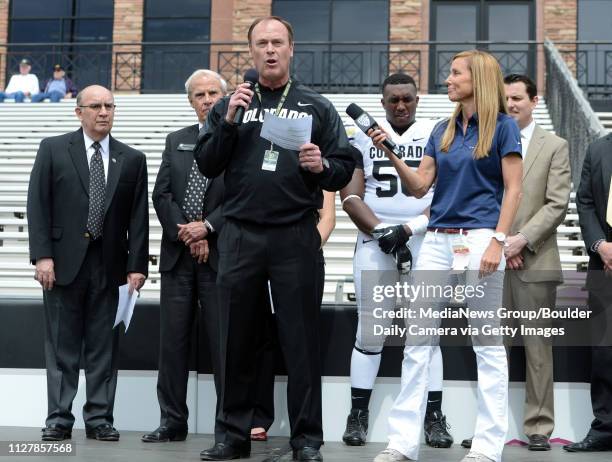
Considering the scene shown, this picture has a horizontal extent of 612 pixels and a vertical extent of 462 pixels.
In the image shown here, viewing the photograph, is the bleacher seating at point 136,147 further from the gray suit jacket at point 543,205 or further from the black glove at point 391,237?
the black glove at point 391,237

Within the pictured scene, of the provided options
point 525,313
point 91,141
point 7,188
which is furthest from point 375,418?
point 7,188

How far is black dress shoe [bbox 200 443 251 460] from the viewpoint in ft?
17.3

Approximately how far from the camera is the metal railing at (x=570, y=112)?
10.8 meters

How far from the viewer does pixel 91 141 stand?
21.2ft

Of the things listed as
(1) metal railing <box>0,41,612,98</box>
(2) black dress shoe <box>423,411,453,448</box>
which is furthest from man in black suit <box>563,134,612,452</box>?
(1) metal railing <box>0,41,612,98</box>

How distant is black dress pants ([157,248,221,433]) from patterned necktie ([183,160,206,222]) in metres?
0.24

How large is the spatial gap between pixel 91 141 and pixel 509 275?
Result: 9.26 feet

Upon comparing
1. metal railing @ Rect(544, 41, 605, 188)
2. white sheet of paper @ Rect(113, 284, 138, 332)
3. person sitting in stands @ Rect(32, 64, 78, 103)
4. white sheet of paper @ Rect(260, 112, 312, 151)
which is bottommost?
white sheet of paper @ Rect(113, 284, 138, 332)

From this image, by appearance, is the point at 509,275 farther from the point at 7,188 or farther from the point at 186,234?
the point at 7,188

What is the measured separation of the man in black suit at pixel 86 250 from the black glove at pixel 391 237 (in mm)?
1556

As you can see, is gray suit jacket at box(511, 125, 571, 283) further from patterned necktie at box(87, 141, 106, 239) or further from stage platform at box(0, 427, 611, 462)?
patterned necktie at box(87, 141, 106, 239)

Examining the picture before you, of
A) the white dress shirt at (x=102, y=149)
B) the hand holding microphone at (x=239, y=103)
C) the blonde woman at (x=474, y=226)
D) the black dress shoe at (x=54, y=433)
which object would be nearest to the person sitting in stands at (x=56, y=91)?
the white dress shirt at (x=102, y=149)

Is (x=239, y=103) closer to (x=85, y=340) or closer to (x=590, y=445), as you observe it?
(x=85, y=340)

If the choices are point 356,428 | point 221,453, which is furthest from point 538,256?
point 221,453
